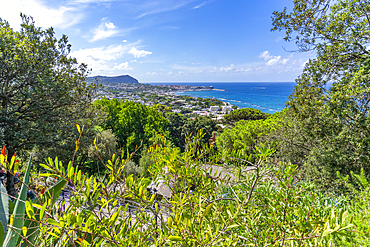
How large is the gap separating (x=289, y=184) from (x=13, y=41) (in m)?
8.44

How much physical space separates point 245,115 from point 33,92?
103 feet

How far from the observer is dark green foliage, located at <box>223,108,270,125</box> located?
31.7 meters

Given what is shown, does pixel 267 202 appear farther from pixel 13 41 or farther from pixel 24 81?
pixel 13 41

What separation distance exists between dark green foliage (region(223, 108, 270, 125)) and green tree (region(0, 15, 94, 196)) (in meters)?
29.6

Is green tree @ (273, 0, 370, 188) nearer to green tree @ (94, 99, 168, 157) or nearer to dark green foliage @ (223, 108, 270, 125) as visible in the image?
green tree @ (94, 99, 168, 157)

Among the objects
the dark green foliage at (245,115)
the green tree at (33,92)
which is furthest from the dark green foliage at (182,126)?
the green tree at (33,92)

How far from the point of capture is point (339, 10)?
15.7ft

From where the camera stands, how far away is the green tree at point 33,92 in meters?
5.57

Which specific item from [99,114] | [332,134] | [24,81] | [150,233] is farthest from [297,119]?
[24,81]

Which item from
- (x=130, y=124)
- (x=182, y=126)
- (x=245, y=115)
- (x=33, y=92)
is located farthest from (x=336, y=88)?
(x=245, y=115)

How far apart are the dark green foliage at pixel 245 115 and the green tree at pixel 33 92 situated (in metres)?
29.6

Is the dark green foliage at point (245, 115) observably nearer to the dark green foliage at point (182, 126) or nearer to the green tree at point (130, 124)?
the dark green foliage at point (182, 126)

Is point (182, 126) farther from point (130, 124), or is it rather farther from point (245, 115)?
point (245, 115)

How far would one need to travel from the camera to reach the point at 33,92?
612 centimetres
